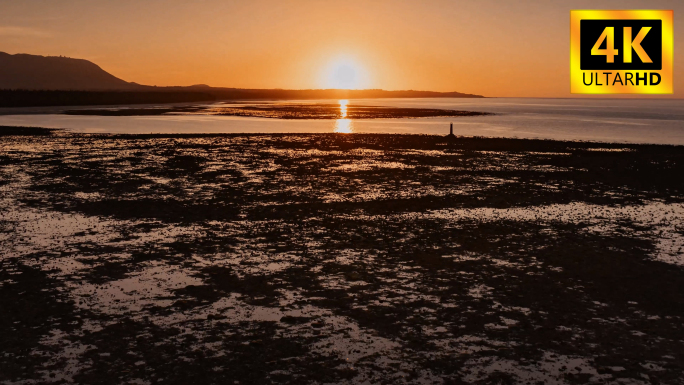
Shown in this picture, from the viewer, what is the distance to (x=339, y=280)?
10.0 metres

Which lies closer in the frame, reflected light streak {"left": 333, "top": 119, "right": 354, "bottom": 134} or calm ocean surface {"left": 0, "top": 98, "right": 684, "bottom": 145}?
calm ocean surface {"left": 0, "top": 98, "right": 684, "bottom": 145}

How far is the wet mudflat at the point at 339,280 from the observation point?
692cm

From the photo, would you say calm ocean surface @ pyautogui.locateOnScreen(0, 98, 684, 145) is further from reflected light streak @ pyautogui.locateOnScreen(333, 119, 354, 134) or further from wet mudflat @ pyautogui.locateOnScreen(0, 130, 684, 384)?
wet mudflat @ pyautogui.locateOnScreen(0, 130, 684, 384)

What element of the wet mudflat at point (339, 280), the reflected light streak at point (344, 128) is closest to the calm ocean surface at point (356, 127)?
the reflected light streak at point (344, 128)

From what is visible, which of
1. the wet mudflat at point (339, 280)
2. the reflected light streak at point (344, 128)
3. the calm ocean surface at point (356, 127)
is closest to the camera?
the wet mudflat at point (339, 280)

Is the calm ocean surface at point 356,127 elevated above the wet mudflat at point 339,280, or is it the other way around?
the calm ocean surface at point 356,127

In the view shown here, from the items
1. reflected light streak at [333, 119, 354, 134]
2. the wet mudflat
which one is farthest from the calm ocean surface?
the wet mudflat

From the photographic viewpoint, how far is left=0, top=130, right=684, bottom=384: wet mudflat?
22.7ft

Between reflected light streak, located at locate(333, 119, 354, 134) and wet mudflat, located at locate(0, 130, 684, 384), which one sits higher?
reflected light streak, located at locate(333, 119, 354, 134)

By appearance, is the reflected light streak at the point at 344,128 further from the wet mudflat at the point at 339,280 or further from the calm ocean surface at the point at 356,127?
the wet mudflat at the point at 339,280

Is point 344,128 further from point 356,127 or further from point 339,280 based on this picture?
point 339,280

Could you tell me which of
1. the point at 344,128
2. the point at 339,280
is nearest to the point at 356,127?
the point at 344,128

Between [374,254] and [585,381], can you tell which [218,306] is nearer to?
[374,254]

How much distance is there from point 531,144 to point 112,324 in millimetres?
33871
